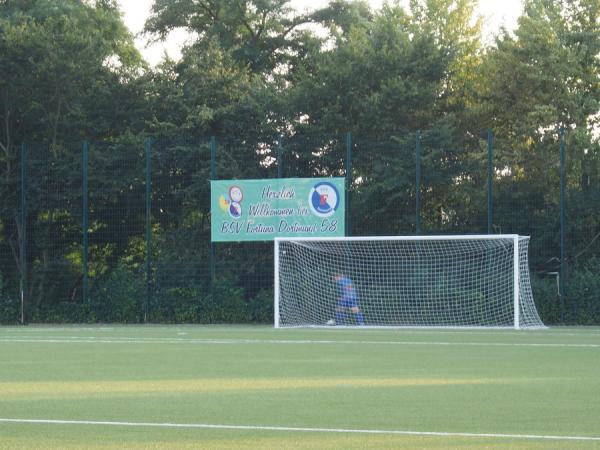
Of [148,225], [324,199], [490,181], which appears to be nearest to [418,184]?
[490,181]

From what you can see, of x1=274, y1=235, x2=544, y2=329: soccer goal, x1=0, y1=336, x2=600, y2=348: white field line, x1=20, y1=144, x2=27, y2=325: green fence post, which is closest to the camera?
x1=0, y1=336, x2=600, y2=348: white field line

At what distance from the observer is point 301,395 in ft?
32.6

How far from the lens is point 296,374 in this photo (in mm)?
12273

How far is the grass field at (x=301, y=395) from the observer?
7.30 m

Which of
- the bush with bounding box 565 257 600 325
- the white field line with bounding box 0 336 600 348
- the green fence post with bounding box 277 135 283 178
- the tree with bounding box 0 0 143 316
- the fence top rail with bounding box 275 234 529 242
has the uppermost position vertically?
the tree with bounding box 0 0 143 316

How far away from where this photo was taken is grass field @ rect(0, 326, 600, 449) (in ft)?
24.0

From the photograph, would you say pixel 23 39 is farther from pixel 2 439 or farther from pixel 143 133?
pixel 2 439

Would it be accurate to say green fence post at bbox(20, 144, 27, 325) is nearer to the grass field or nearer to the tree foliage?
the tree foliage

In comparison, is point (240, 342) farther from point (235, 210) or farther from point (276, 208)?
point (235, 210)

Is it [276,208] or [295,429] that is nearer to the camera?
[295,429]

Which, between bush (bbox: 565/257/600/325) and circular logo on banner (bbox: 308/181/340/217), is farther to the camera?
circular logo on banner (bbox: 308/181/340/217)

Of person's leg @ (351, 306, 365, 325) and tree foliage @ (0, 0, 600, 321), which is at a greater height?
tree foliage @ (0, 0, 600, 321)

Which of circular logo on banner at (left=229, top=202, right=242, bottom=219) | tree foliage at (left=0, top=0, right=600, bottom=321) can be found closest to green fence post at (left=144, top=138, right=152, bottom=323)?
tree foliage at (left=0, top=0, right=600, bottom=321)

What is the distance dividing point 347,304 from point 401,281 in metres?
1.29
